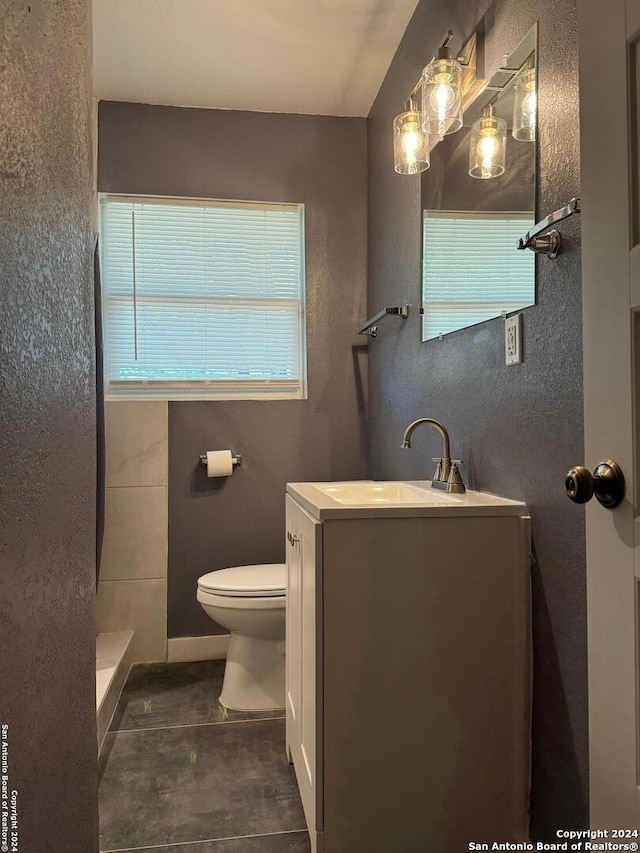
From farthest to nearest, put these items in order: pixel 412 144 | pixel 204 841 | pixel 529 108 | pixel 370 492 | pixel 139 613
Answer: pixel 139 613 → pixel 370 492 → pixel 412 144 → pixel 204 841 → pixel 529 108

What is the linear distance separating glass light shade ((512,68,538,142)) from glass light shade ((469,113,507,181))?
64mm

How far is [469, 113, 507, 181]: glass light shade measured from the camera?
1520 mm

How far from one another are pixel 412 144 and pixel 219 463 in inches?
62.0

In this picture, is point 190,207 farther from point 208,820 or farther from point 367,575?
point 208,820

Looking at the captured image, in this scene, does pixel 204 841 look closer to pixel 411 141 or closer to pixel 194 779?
pixel 194 779

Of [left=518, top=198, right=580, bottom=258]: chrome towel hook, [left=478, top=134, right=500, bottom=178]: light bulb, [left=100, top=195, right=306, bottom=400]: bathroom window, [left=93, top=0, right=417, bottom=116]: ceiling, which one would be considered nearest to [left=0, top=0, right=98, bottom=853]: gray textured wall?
[left=518, top=198, right=580, bottom=258]: chrome towel hook

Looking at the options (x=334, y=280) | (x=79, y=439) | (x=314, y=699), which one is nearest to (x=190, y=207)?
(x=334, y=280)

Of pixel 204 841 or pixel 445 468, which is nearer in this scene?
pixel 204 841

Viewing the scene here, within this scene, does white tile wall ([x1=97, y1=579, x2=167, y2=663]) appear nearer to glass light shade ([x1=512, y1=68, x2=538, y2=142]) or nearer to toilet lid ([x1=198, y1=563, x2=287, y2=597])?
toilet lid ([x1=198, y1=563, x2=287, y2=597])

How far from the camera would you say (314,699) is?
1.35 metres

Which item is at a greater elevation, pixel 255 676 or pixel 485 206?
pixel 485 206

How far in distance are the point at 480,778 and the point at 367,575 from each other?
547mm

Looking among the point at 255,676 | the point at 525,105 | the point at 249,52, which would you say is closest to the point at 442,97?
the point at 525,105

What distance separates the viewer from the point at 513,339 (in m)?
1.44
